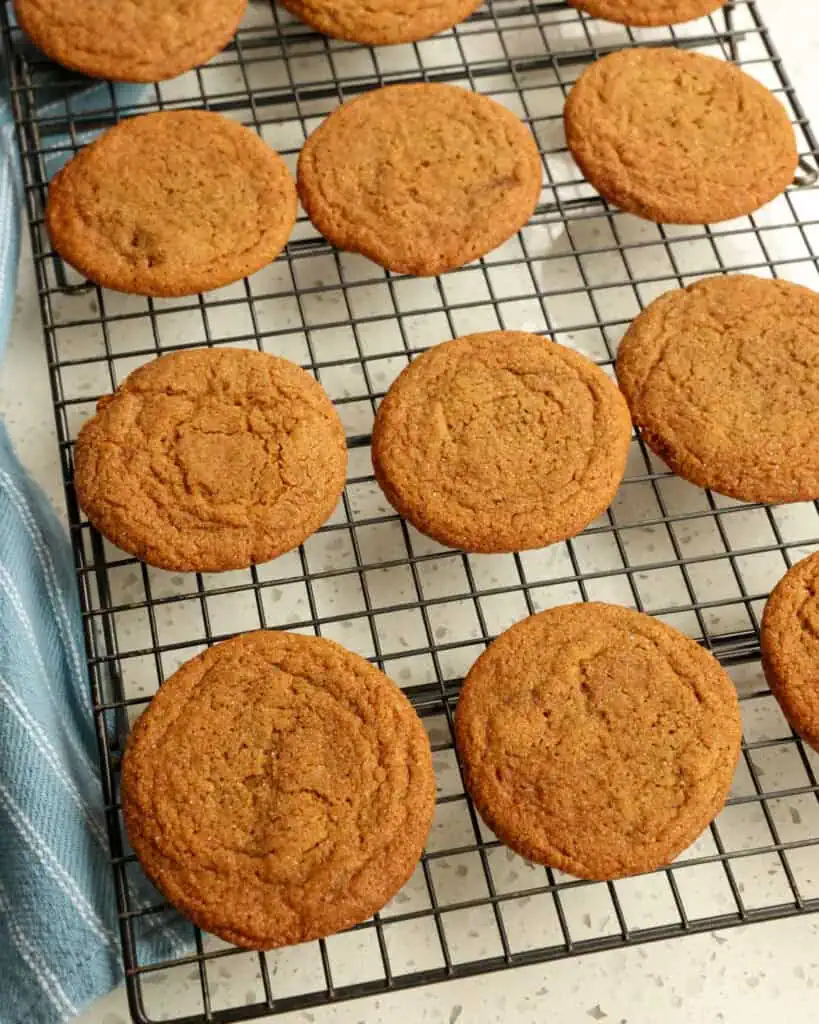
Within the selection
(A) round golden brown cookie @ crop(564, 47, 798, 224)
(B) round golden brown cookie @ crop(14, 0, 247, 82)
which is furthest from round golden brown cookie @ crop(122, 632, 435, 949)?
(B) round golden brown cookie @ crop(14, 0, 247, 82)

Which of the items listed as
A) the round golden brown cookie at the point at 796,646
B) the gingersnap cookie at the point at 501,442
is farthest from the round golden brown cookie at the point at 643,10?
the round golden brown cookie at the point at 796,646

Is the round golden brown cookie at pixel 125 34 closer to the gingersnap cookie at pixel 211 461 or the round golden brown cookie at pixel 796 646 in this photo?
the gingersnap cookie at pixel 211 461

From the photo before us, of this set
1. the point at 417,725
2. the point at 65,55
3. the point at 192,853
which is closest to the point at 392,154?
the point at 65,55

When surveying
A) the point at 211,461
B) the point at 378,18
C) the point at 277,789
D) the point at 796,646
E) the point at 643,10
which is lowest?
the point at 796,646

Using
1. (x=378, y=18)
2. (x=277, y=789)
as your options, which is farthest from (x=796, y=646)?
(x=378, y=18)

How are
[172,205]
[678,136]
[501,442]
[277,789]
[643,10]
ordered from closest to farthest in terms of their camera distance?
1. [277,789]
2. [501,442]
3. [172,205]
4. [678,136]
5. [643,10]

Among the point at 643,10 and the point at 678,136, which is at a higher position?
the point at 643,10

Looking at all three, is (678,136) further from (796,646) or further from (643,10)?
(796,646)
